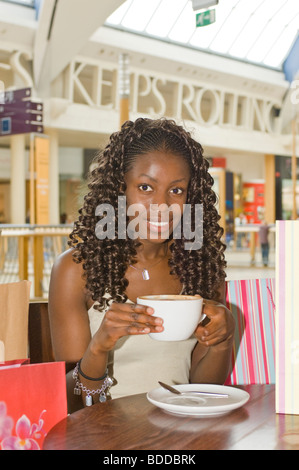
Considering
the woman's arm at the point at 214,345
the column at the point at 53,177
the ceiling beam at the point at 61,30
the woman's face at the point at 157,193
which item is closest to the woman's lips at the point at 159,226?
the woman's face at the point at 157,193

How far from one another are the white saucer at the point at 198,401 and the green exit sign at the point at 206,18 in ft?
17.2

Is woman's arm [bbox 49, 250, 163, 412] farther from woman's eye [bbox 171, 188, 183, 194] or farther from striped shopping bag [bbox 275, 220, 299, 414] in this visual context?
striped shopping bag [bbox 275, 220, 299, 414]

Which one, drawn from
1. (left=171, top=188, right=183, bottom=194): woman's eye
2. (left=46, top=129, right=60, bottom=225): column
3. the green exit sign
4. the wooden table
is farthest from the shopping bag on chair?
(left=46, top=129, right=60, bottom=225): column

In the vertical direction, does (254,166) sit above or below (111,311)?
above

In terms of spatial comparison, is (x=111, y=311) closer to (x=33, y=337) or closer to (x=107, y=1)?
(x=33, y=337)

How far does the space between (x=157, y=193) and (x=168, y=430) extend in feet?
1.80

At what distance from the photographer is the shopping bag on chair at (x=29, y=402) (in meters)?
0.83

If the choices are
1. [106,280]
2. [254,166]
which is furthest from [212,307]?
[254,166]

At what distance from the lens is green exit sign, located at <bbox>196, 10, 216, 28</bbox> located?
554 cm

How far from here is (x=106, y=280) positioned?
1.27 m

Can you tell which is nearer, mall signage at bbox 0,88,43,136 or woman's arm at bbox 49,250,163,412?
woman's arm at bbox 49,250,163,412

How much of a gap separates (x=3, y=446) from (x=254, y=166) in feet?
57.6

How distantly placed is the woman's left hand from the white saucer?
0.29 ft

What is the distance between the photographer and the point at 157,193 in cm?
117
